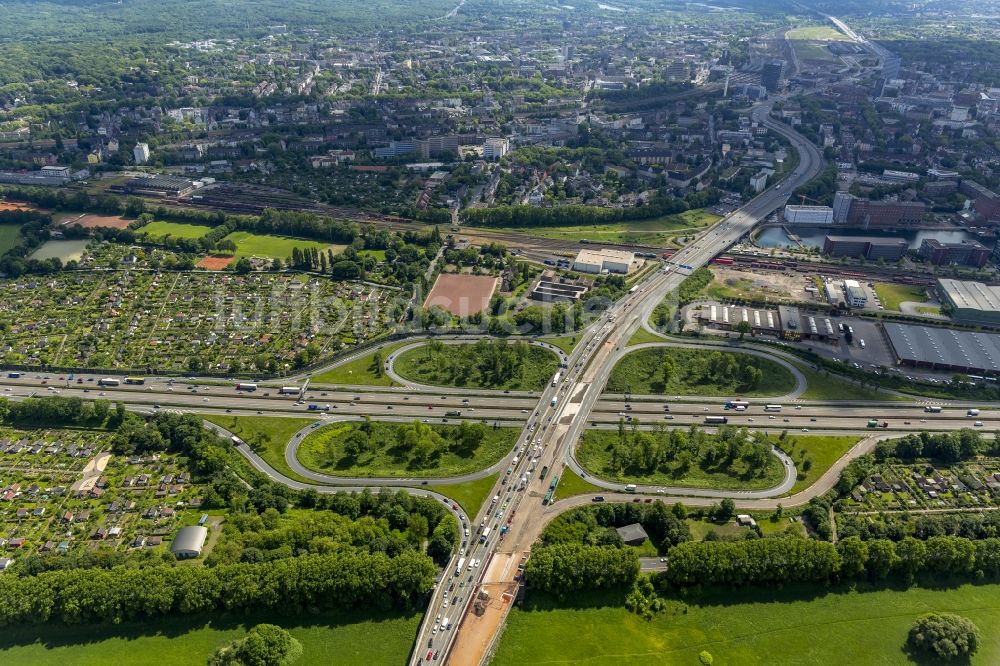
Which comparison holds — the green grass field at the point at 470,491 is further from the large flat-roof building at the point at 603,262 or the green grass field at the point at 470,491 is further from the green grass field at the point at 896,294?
the green grass field at the point at 896,294

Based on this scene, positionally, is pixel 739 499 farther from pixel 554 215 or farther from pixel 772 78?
pixel 772 78

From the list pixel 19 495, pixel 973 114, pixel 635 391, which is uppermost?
pixel 973 114

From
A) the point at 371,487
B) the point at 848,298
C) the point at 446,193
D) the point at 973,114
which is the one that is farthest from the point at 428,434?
the point at 973,114

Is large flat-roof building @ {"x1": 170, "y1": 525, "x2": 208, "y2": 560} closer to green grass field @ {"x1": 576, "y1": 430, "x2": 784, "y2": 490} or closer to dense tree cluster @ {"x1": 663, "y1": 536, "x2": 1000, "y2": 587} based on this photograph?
green grass field @ {"x1": 576, "y1": 430, "x2": 784, "y2": 490}

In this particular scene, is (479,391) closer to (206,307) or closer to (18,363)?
(206,307)

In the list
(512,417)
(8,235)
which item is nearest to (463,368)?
(512,417)

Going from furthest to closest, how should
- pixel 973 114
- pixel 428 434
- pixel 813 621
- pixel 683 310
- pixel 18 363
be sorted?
pixel 973 114
pixel 683 310
pixel 18 363
pixel 428 434
pixel 813 621

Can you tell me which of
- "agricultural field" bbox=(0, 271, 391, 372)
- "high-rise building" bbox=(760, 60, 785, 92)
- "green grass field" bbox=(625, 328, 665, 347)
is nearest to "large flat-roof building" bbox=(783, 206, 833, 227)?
"green grass field" bbox=(625, 328, 665, 347)
